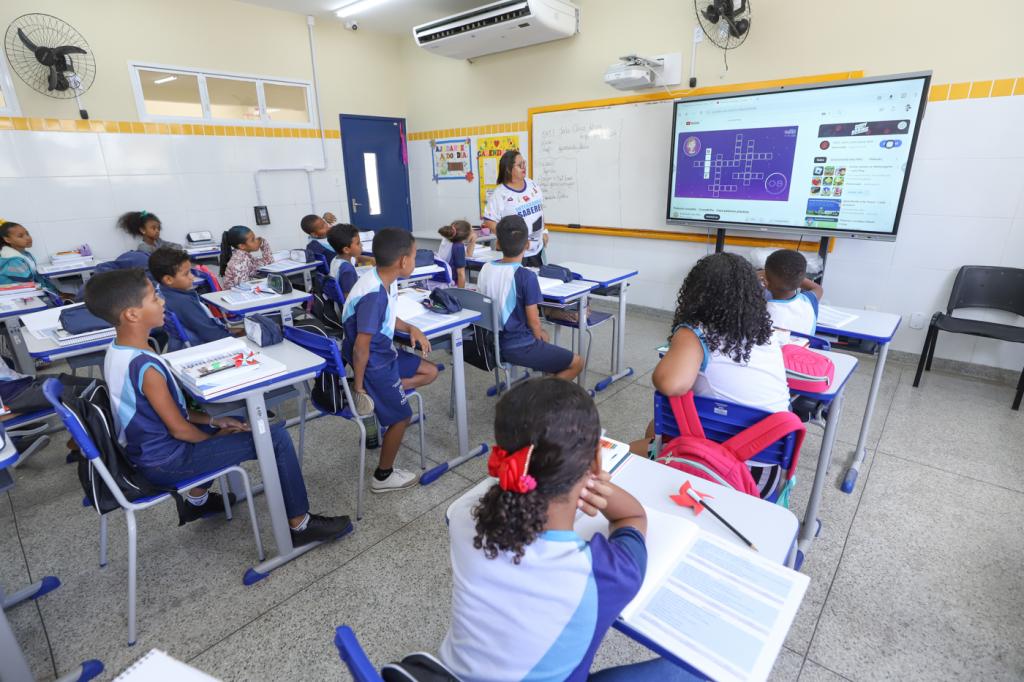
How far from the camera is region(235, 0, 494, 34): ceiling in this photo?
538 cm

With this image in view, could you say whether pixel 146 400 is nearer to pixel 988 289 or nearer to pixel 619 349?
pixel 619 349

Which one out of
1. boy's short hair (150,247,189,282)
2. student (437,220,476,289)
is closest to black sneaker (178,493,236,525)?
boy's short hair (150,247,189,282)

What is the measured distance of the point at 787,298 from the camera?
2.26 m

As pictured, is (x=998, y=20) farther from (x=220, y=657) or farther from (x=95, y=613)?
(x=95, y=613)

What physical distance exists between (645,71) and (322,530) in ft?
14.0

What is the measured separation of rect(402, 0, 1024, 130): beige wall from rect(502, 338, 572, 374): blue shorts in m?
2.97

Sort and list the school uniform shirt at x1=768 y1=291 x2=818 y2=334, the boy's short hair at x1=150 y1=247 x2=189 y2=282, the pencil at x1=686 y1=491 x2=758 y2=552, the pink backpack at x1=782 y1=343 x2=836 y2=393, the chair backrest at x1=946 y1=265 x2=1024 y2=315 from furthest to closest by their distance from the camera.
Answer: the chair backrest at x1=946 y1=265 x2=1024 y2=315 → the boy's short hair at x1=150 y1=247 x2=189 y2=282 → the school uniform shirt at x1=768 y1=291 x2=818 y2=334 → the pink backpack at x1=782 y1=343 x2=836 y2=393 → the pencil at x1=686 y1=491 x2=758 y2=552

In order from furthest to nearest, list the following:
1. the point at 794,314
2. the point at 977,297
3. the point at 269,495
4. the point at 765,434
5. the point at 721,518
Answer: the point at 977,297 < the point at 794,314 < the point at 269,495 < the point at 765,434 < the point at 721,518

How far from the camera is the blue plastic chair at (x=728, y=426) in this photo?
1500 millimetres

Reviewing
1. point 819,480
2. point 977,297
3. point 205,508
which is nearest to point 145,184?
point 205,508

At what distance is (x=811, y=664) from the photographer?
1.59m

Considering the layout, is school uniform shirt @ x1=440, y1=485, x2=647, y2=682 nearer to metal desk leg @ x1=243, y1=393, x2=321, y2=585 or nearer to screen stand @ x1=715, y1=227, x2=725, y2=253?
metal desk leg @ x1=243, y1=393, x2=321, y2=585

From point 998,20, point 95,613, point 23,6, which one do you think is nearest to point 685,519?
point 95,613

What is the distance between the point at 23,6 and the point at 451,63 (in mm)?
3877
